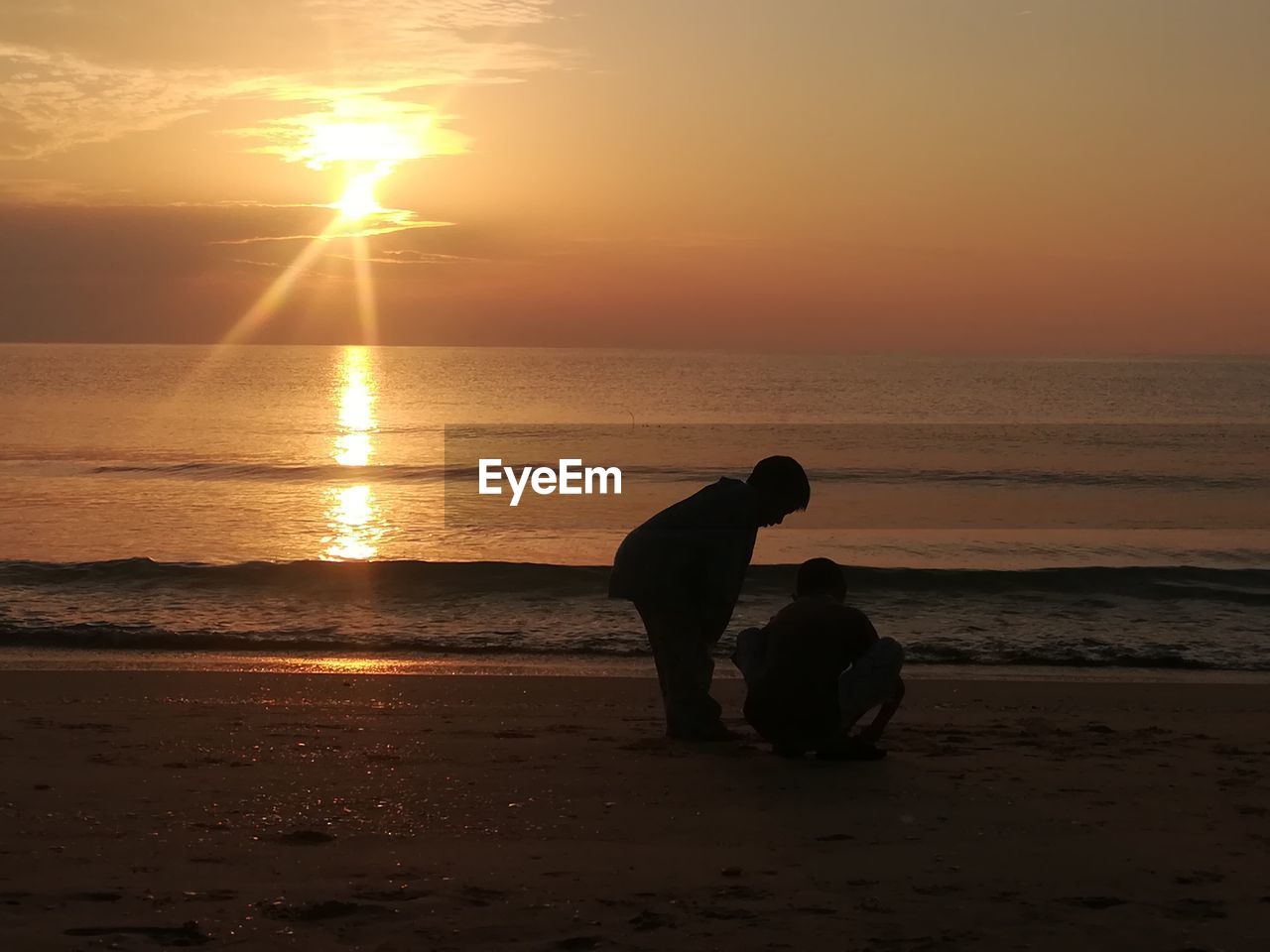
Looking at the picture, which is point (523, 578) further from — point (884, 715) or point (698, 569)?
point (884, 715)

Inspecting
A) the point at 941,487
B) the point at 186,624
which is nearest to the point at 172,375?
the point at 941,487

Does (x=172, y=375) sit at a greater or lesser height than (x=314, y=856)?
greater

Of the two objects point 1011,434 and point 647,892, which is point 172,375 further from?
point 647,892

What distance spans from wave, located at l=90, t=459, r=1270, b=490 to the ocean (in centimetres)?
17

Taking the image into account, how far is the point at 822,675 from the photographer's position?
247 inches

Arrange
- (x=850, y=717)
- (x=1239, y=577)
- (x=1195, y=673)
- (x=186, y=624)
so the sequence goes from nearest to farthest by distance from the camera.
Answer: (x=850, y=717)
(x=1195, y=673)
(x=186, y=624)
(x=1239, y=577)

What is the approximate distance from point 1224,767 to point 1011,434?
4122cm

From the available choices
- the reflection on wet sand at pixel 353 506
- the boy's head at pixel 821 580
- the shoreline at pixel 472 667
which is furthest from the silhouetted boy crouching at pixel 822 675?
the reflection on wet sand at pixel 353 506

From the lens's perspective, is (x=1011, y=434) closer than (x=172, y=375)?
Yes

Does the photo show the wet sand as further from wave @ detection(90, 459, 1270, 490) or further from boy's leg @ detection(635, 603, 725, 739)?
wave @ detection(90, 459, 1270, 490)

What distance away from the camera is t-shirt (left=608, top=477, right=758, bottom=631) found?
6449 mm

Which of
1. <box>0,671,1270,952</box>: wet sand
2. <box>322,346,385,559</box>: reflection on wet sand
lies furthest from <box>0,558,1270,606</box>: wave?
<box>0,671,1270,952</box>: wet sand

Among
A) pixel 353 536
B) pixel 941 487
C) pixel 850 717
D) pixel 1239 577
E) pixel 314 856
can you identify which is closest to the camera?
pixel 314 856

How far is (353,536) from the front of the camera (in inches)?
809
